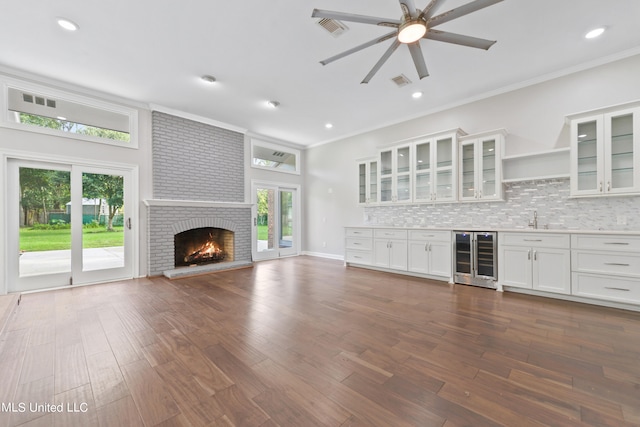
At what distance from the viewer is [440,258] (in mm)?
4094

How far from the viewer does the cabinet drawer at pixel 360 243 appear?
16.6 ft

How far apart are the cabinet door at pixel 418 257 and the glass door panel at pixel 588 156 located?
2121 millimetres

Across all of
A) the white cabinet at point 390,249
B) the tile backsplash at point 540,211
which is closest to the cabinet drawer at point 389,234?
the white cabinet at point 390,249

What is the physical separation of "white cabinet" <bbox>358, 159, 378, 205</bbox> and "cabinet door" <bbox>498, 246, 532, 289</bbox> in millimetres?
2475

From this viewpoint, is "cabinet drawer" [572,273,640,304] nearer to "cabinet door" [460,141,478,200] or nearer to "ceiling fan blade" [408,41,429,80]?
"cabinet door" [460,141,478,200]

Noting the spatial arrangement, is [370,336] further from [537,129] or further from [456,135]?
[537,129]

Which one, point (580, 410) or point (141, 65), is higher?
point (141, 65)

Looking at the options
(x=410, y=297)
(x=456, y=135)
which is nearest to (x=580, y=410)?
(x=410, y=297)

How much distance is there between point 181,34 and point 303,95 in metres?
1.91

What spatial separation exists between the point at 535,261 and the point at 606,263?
63 cm

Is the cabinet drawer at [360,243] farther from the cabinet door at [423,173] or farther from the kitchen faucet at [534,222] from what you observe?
the kitchen faucet at [534,222]

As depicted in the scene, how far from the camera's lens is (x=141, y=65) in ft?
11.0

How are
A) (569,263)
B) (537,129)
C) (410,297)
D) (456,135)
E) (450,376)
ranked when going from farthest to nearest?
1. (456,135)
2. (537,129)
3. (410,297)
4. (569,263)
5. (450,376)

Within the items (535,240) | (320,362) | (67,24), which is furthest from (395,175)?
(67,24)
